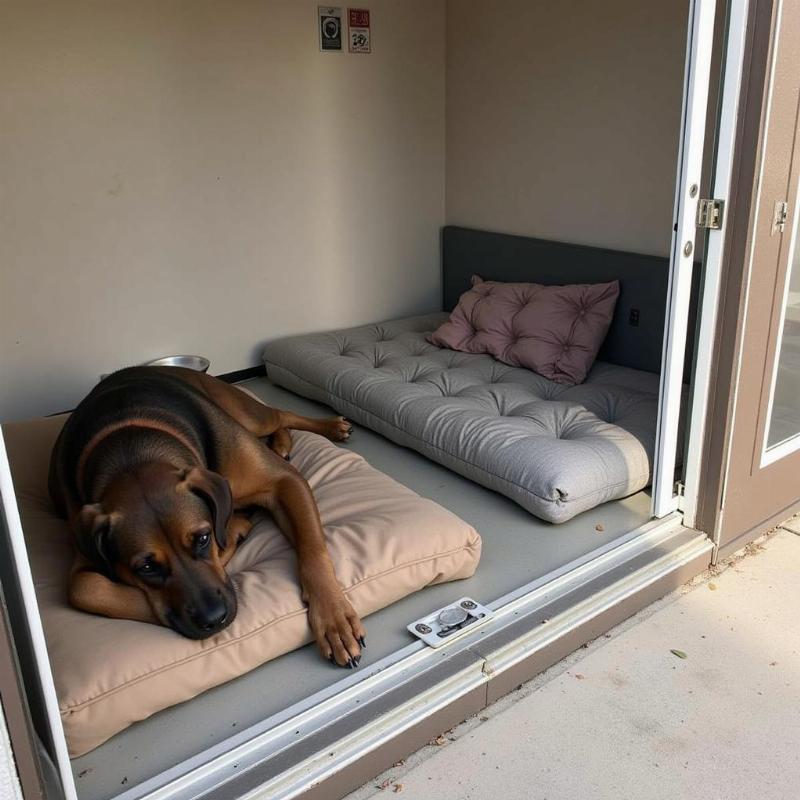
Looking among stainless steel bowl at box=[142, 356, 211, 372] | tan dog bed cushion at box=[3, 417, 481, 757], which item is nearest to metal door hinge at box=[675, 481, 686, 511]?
tan dog bed cushion at box=[3, 417, 481, 757]

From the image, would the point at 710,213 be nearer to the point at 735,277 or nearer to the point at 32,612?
the point at 735,277

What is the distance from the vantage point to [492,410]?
9.86ft

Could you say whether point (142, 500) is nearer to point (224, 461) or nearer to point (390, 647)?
point (224, 461)

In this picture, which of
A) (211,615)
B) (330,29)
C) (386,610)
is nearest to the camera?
(211,615)

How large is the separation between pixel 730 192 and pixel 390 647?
1416 millimetres

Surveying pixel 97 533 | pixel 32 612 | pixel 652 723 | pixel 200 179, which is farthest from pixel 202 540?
pixel 200 179

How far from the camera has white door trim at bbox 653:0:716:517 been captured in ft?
6.44

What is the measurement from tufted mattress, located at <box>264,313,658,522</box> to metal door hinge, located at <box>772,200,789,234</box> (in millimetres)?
803

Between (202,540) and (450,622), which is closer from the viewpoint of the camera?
(202,540)

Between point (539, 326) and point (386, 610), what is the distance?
1.72 metres

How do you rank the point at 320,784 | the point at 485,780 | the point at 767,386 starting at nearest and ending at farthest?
the point at 320,784, the point at 485,780, the point at 767,386

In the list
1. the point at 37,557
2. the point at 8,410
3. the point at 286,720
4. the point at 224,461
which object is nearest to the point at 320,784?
the point at 286,720

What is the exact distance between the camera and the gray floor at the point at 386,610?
1.63 meters

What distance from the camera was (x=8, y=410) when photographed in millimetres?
3303
